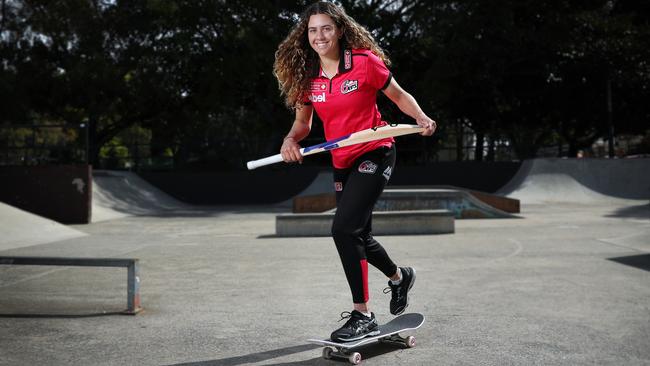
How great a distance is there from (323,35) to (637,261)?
5.89 meters

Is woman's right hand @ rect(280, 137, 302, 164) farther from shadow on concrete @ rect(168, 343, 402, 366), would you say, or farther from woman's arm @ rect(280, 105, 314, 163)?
shadow on concrete @ rect(168, 343, 402, 366)

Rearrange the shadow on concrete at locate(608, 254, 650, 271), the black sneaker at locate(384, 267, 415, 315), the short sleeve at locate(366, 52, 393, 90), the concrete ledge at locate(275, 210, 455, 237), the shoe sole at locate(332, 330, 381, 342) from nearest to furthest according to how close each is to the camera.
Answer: the shoe sole at locate(332, 330, 381, 342), the short sleeve at locate(366, 52, 393, 90), the black sneaker at locate(384, 267, 415, 315), the shadow on concrete at locate(608, 254, 650, 271), the concrete ledge at locate(275, 210, 455, 237)

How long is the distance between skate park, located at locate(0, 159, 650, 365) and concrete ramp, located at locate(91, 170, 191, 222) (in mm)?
6371

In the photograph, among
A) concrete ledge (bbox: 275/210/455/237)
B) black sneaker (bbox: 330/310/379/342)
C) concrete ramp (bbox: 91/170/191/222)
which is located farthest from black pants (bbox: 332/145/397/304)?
concrete ramp (bbox: 91/170/191/222)

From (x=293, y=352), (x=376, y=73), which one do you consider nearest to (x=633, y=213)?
(x=376, y=73)

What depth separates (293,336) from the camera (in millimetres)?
4383

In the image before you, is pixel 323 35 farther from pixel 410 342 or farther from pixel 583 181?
pixel 583 181

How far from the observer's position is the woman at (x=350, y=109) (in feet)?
12.8

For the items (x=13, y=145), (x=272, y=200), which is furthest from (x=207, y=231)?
(x=272, y=200)

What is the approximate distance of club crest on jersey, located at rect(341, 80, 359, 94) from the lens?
3875 millimetres

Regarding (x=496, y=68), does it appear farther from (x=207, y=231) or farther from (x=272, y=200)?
(x=207, y=231)

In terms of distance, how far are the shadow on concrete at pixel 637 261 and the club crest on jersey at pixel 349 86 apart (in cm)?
511

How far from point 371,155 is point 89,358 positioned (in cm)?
209

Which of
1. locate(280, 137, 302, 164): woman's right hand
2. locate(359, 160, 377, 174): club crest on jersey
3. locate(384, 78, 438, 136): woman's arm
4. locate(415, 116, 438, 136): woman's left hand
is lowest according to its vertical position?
locate(359, 160, 377, 174): club crest on jersey
